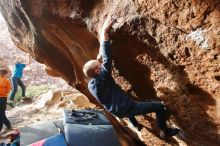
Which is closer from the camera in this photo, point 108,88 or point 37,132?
point 108,88

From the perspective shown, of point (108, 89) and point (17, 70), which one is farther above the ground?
point (17, 70)

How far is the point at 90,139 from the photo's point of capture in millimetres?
3592

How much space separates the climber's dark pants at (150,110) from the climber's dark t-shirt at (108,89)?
95 millimetres

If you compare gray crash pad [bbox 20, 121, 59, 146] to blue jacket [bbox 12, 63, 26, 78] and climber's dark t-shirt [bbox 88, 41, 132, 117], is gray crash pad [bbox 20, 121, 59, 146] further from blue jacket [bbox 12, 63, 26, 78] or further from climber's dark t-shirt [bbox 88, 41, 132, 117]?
blue jacket [bbox 12, 63, 26, 78]

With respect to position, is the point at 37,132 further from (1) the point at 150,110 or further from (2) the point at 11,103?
(2) the point at 11,103

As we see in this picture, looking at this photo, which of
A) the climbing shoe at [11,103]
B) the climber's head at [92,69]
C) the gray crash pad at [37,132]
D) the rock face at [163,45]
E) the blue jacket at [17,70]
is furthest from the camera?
the climbing shoe at [11,103]

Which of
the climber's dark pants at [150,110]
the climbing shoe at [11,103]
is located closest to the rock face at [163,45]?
the climber's dark pants at [150,110]

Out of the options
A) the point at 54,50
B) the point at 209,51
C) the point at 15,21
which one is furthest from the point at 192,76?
the point at 15,21

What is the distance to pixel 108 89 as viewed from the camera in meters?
3.69

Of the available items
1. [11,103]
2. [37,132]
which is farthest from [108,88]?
[11,103]

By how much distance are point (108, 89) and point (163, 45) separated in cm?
85

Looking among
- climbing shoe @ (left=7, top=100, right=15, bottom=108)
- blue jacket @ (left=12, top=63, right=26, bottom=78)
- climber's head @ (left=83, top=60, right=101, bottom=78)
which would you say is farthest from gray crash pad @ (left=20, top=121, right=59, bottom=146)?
climbing shoe @ (left=7, top=100, right=15, bottom=108)

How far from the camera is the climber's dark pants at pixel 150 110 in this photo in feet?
12.5

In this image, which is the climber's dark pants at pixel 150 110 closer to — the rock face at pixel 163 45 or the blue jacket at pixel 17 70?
the rock face at pixel 163 45
